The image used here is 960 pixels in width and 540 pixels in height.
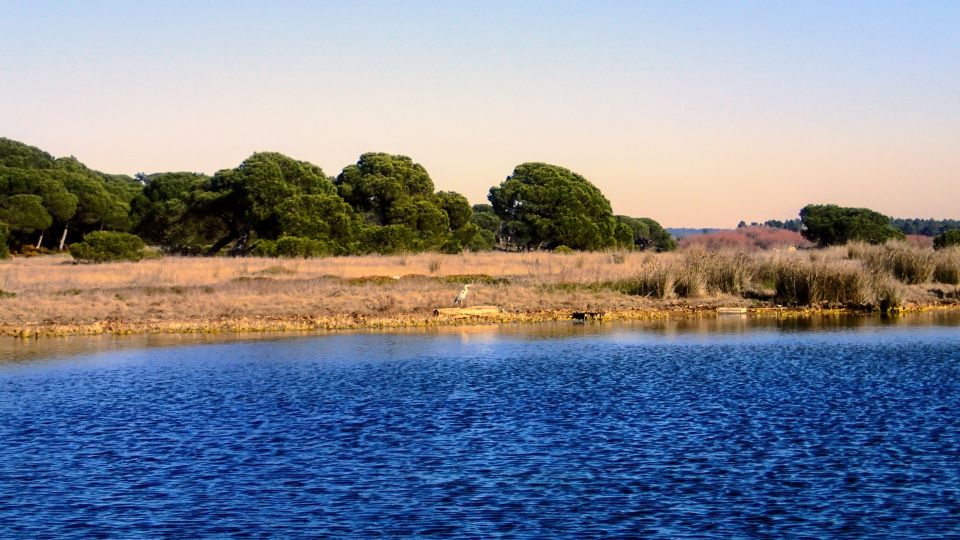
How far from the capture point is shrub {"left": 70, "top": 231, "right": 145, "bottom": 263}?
5825cm

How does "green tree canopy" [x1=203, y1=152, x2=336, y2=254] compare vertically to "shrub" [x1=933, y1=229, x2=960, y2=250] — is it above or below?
above

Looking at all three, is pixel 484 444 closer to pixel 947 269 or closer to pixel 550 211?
pixel 947 269

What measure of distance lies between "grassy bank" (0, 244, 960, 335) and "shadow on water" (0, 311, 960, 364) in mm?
1214

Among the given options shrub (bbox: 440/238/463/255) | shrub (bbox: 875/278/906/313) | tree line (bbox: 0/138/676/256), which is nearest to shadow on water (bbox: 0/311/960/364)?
shrub (bbox: 875/278/906/313)

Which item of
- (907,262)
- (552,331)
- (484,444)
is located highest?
(907,262)

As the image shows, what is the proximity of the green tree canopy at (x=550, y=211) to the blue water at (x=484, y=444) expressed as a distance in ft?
183

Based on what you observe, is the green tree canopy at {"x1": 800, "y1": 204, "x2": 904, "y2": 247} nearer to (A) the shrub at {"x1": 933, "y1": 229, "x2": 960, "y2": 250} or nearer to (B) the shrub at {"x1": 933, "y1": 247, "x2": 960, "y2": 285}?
(A) the shrub at {"x1": 933, "y1": 229, "x2": 960, "y2": 250}

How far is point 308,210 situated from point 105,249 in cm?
1377

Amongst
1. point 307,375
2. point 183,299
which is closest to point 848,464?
point 307,375

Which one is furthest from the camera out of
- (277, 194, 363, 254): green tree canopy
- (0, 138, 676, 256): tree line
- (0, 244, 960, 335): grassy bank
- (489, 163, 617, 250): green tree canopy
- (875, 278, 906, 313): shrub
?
(489, 163, 617, 250): green tree canopy

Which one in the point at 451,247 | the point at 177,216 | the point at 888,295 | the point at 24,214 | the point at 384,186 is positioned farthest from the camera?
the point at 177,216

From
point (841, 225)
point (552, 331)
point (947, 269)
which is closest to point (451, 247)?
point (841, 225)

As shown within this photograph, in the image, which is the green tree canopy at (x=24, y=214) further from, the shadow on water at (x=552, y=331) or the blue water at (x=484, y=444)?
the blue water at (x=484, y=444)

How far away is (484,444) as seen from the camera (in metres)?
16.5
